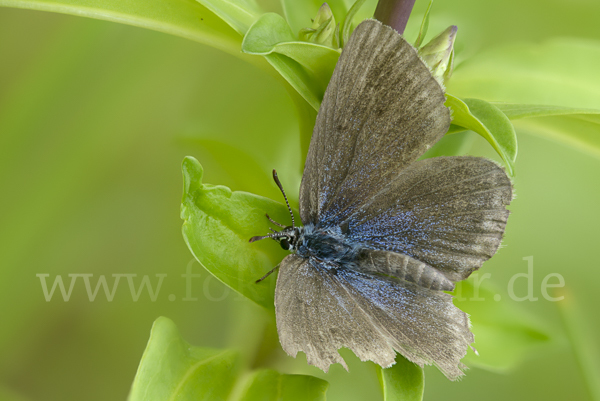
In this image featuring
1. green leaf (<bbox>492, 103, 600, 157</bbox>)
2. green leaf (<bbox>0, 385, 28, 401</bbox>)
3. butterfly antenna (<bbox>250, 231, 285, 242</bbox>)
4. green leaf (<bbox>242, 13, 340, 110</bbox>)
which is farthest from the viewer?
green leaf (<bbox>0, 385, 28, 401</bbox>)

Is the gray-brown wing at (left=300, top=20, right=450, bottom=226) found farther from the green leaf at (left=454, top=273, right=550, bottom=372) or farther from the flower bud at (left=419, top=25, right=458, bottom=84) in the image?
the green leaf at (left=454, top=273, right=550, bottom=372)

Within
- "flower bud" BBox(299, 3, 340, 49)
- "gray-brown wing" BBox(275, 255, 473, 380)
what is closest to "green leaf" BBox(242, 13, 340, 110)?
"flower bud" BBox(299, 3, 340, 49)

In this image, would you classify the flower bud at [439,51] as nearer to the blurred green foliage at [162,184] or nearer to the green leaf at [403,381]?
the blurred green foliage at [162,184]

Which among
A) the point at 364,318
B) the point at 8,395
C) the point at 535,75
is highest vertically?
the point at 535,75

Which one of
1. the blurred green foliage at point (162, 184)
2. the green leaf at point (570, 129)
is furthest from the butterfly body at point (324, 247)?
the green leaf at point (570, 129)

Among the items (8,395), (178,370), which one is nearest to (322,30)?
(178,370)

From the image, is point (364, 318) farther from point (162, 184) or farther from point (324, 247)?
point (162, 184)
